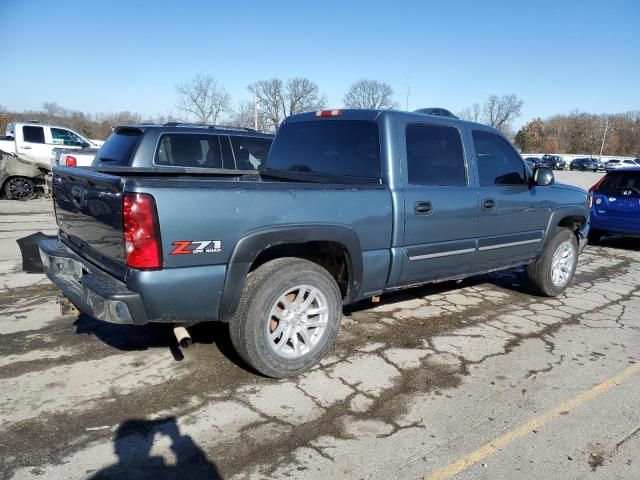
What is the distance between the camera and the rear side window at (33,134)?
49.9 ft

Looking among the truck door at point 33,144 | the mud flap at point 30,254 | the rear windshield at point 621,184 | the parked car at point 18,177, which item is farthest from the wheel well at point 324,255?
the truck door at point 33,144

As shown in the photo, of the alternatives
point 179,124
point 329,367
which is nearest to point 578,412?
point 329,367

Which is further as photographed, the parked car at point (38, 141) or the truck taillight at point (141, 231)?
the parked car at point (38, 141)

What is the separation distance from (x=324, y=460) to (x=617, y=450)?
1.66 meters

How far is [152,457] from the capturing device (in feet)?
8.36

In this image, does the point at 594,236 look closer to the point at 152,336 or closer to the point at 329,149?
the point at 329,149

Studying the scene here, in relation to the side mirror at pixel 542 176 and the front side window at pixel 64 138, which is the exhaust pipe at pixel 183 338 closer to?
the side mirror at pixel 542 176

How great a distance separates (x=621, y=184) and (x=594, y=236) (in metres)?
1.20

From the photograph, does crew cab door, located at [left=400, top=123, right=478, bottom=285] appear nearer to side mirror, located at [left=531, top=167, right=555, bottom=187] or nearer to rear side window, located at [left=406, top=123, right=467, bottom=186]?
rear side window, located at [left=406, top=123, right=467, bottom=186]

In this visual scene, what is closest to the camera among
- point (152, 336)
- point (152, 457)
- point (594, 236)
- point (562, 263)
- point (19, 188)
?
point (152, 457)

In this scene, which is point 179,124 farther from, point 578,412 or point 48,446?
point 578,412

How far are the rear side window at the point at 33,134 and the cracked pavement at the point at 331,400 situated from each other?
12379 mm

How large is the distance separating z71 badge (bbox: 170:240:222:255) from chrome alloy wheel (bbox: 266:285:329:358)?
633 mm

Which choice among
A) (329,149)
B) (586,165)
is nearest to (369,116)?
(329,149)
